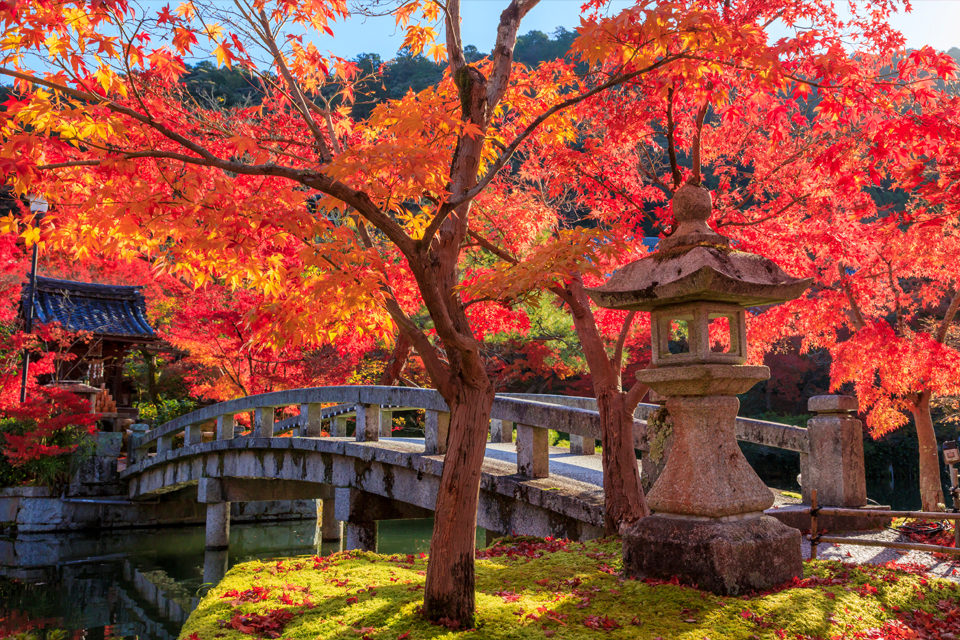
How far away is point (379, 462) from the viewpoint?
412 inches

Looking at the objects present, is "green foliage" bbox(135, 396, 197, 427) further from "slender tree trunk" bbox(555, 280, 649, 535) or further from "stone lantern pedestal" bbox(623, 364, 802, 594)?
"stone lantern pedestal" bbox(623, 364, 802, 594)

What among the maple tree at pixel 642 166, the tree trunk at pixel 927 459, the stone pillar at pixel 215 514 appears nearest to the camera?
the maple tree at pixel 642 166

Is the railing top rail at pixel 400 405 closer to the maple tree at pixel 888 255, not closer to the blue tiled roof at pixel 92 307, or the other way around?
the maple tree at pixel 888 255

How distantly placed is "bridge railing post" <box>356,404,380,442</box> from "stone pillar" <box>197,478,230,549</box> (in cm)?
Answer: 552

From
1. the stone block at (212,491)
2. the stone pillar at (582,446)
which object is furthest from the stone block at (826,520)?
the stone block at (212,491)

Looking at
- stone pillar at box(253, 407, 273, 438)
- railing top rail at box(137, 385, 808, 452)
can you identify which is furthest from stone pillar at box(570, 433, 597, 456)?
stone pillar at box(253, 407, 273, 438)

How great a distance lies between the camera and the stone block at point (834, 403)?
7.02m

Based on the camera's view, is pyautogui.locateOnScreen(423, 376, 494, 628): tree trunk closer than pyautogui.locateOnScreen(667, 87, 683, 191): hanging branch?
Yes

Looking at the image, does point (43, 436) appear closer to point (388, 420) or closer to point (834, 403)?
point (388, 420)

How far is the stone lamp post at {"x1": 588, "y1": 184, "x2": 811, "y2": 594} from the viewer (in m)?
4.79

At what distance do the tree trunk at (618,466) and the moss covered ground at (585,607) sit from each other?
35.1 inches

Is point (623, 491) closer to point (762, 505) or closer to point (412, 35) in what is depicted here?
point (762, 505)

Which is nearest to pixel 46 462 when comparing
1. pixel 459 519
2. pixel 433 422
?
pixel 433 422

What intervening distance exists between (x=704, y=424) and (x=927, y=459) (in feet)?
26.1
